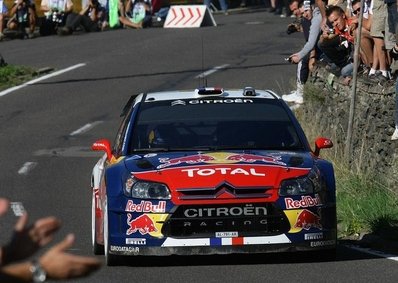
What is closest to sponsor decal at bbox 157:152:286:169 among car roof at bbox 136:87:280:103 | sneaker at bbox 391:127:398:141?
car roof at bbox 136:87:280:103

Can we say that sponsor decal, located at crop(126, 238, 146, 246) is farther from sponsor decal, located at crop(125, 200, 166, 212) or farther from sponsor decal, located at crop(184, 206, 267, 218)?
sponsor decal, located at crop(184, 206, 267, 218)

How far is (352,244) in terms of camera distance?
1060cm

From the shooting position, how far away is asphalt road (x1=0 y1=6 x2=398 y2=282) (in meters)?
9.17

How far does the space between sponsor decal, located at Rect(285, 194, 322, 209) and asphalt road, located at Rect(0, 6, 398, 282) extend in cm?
45

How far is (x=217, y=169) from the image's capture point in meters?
9.09

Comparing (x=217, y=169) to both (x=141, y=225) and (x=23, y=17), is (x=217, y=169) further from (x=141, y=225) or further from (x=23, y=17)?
(x=23, y=17)

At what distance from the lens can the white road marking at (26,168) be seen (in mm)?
16797

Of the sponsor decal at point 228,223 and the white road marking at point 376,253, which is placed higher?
the sponsor decal at point 228,223

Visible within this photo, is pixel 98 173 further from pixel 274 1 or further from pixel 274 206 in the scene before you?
pixel 274 1

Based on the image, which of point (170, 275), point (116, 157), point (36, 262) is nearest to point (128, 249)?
point (170, 275)

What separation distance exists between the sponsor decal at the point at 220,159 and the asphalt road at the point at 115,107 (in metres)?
0.74

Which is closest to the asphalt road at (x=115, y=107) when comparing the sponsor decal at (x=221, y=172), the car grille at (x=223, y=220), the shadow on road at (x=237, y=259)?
the shadow on road at (x=237, y=259)

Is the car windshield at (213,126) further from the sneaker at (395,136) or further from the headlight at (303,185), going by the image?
the sneaker at (395,136)

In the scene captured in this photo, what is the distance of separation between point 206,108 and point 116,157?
0.99 m
